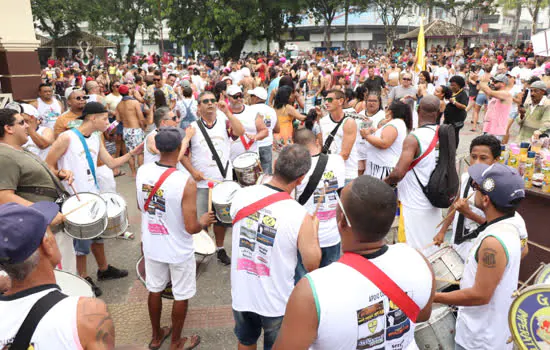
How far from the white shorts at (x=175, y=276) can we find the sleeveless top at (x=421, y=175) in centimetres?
236

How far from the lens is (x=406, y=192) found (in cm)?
462

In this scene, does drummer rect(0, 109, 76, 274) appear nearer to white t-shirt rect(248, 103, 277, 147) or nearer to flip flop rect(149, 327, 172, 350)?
flip flop rect(149, 327, 172, 350)

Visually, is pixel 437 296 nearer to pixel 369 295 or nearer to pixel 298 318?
pixel 369 295

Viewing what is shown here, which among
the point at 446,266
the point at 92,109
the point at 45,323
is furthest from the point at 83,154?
the point at 446,266

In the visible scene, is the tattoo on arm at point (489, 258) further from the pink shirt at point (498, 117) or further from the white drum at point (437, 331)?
the pink shirt at point (498, 117)

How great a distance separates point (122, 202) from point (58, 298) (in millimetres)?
2803

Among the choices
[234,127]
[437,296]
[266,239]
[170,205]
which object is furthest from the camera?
[234,127]

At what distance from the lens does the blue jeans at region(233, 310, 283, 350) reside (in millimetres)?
3080

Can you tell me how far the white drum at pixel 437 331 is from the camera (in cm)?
271

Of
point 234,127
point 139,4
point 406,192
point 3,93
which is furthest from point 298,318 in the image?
point 139,4

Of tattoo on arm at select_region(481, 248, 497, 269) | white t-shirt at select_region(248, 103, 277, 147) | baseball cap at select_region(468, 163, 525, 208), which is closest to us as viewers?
tattoo on arm at select_region(481, 248, 497, 269)

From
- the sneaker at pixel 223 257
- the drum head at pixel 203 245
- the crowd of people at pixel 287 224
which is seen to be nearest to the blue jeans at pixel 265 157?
the crowd of people at pixel 287 224

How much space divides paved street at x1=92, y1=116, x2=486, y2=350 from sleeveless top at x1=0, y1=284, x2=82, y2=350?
2.45m

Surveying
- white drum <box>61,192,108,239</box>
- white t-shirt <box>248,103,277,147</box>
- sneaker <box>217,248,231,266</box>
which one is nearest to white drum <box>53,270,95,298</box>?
white drum <box>61,192,108,239</box>
